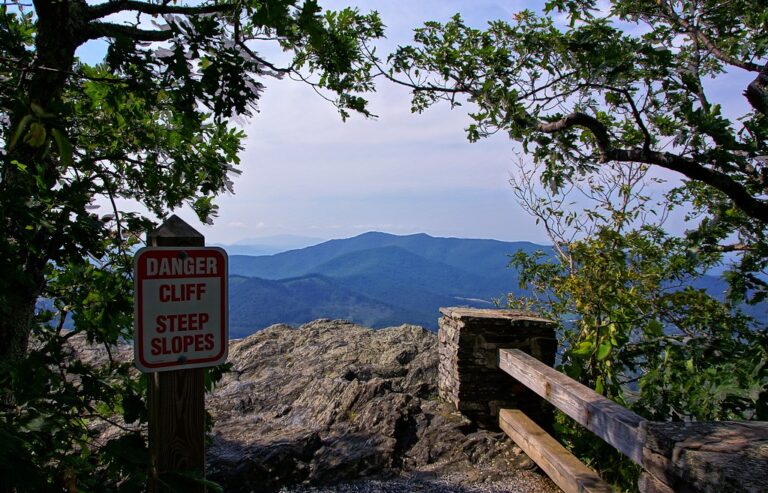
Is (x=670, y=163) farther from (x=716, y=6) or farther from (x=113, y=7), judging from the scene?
(x=113, y=7)

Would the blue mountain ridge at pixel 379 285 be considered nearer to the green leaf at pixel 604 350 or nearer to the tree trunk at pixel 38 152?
the green leaf at pixel 604 350

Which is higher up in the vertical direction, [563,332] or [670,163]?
[670,163]

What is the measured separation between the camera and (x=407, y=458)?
4.92m

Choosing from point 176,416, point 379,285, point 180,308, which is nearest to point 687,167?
point 180,308

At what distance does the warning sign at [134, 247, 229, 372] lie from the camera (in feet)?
6.71

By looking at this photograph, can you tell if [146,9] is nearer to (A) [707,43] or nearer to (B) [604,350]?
(B) [604,350]

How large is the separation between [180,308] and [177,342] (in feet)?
0.46

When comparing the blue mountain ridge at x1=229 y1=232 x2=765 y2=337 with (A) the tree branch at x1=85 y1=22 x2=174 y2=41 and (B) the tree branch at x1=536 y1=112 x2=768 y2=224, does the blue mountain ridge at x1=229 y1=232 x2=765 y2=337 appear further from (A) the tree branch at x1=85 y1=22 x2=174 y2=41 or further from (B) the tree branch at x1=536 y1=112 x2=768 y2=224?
(A) the tree branch at x1=85 y1=22 x2=174 y2=41

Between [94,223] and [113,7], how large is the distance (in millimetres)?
1567

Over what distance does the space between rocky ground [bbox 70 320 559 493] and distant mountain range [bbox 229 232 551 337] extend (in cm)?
7396

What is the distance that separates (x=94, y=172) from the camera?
3900mm

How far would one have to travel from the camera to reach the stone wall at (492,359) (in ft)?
17.6

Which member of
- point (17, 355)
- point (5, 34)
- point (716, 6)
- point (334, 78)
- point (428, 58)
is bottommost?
point (17, 355)

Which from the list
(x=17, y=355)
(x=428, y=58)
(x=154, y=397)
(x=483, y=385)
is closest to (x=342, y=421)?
(x=483, y=385)
